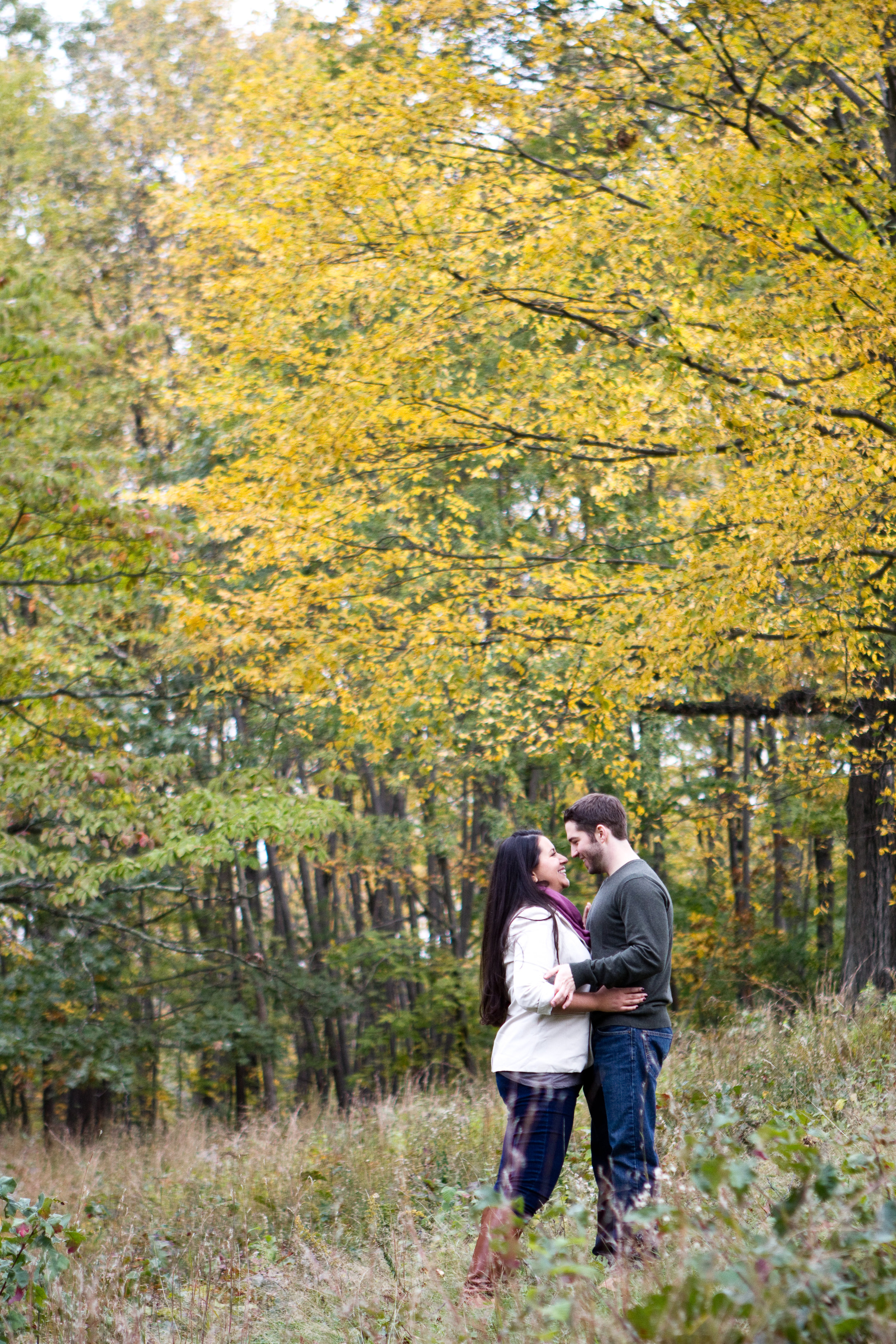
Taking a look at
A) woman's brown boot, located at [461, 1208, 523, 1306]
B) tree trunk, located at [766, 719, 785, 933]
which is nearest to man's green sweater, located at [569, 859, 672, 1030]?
A: woman's brown boot, located at [461, 1208, 523, 1306]

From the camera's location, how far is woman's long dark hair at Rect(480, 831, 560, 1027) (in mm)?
3637

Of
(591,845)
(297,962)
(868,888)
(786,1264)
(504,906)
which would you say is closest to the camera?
(786,1264)

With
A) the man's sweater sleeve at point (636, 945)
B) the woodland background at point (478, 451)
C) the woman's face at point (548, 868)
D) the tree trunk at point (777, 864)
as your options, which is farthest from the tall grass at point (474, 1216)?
the tree trunk at point (777, 864)

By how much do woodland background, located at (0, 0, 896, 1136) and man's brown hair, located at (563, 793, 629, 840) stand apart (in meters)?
2.59

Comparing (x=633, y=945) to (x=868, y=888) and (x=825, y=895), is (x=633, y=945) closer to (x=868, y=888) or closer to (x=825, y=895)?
(x=868, y=888)

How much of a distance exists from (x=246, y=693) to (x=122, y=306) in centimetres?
1061

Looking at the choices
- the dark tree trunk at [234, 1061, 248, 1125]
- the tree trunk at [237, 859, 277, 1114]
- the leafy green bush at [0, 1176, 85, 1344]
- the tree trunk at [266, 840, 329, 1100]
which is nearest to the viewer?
the leafy green bush at [0, 1176, 85, 1344]

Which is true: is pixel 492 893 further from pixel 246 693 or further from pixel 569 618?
pixel 246 693

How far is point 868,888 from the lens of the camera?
987cm

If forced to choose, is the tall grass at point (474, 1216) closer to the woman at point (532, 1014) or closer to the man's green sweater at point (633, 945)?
the woman at point (532, 1014)

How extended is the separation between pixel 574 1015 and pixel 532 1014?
0.44 feet

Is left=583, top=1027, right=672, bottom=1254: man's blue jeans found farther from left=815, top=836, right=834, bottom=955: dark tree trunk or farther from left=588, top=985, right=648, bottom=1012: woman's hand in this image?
left=815, top=836, right=834, bottom=955: dark tree trunk

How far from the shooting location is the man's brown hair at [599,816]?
3.77 m

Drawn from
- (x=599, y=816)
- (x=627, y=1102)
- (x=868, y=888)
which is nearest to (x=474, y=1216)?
(x=627, y=1102)
